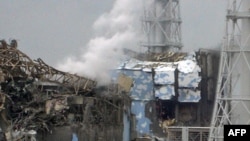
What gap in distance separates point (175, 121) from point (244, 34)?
23.8 m

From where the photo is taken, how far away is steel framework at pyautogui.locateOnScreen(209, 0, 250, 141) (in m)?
35.1

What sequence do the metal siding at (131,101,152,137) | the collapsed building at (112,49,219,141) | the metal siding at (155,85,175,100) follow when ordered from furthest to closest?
the metal siding at (155,85,175,100)
the collapsed building at (112,49,219,141)
the metal siding at (131,101,152,137)

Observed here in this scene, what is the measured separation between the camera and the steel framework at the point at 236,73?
3506 cm

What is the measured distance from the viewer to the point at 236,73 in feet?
118

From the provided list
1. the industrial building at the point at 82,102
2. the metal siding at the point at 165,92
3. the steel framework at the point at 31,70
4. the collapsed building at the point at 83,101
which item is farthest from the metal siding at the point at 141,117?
the steel framework at the point at 31,70

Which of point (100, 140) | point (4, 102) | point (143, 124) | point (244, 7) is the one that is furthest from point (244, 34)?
point (143, 124)

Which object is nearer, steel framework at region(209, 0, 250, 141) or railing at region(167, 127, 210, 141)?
steel framework at region(209, 0, 250, 141)

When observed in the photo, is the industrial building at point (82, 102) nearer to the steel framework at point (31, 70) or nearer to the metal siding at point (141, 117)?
the steel framework at point (31, 70)

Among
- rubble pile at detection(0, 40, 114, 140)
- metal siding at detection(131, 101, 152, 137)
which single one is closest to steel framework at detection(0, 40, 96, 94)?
rubble pile at detection(0, 40, 114, 140)

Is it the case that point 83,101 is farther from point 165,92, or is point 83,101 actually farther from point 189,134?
point 165,92

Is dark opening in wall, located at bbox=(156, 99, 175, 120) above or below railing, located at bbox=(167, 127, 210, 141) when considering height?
above

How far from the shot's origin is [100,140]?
3841cm

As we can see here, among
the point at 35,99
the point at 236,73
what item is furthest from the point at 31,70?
the point at 236,73

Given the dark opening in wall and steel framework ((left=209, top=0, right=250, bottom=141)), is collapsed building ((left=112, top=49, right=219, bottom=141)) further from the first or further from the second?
steel framework ((left=209, top=0, right=250, bottom=141))
